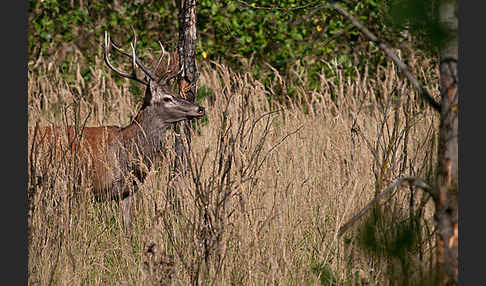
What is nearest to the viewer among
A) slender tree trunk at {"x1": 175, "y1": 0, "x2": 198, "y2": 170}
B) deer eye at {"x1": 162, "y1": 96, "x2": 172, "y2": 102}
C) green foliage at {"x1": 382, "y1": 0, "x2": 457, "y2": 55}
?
green foliage at {"x1": 382, "y1": 0, "x2": 457, "y2": 55}

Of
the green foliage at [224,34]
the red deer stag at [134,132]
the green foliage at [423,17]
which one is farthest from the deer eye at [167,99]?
the green foliage at [423,17]

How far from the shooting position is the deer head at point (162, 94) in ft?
17.8

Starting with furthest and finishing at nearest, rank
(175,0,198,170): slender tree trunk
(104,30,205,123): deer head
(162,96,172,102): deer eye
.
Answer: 1. (162,96,172,102): deer eye
2. (104,30,205,123): deer head
3. (175,0,198,170): slender tree trunk

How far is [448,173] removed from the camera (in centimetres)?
208

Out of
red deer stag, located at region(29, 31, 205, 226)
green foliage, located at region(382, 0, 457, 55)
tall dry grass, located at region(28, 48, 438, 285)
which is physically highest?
green foliage, located at region(382, 0, 457, 55)

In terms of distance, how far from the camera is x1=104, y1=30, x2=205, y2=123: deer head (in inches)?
214

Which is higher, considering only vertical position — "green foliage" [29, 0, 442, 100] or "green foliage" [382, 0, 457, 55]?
"green foliage" [29, 0, 442, 100]

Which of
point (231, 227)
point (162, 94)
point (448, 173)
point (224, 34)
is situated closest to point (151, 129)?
point (162, 94)

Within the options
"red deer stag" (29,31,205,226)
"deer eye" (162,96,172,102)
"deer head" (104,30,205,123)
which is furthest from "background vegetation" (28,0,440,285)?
"deer eye" (162,96,172,102)

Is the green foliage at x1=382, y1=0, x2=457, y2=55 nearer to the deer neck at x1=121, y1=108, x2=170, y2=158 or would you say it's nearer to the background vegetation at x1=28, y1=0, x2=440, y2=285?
the background vegetation at x1=28, y1=0, x2=440, y2=285

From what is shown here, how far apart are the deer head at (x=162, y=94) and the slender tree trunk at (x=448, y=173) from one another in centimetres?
341

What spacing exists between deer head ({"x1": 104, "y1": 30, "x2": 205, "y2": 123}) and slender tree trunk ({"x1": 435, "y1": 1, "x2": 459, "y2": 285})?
3.41m

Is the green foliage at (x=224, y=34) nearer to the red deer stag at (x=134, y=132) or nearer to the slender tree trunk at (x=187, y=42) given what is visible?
the red deer stag at (x=134, y=132)

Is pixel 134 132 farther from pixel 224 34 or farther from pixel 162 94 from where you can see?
pixel 224 34
